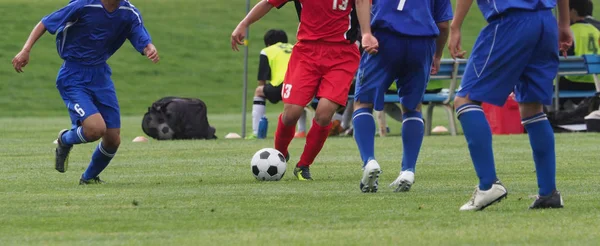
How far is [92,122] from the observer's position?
415 inches

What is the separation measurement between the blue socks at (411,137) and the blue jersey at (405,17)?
72 cm

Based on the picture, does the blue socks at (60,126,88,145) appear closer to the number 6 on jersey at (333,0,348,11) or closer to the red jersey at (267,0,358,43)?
the red jersey at (267,0,358,43)

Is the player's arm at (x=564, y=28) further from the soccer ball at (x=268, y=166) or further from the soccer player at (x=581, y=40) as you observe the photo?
the soccer player at (x=581, y=40)

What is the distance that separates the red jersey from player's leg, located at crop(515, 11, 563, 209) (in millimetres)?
2808

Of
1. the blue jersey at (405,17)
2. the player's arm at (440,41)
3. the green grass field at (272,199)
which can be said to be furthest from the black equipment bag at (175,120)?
the blue jersey at (405,17)

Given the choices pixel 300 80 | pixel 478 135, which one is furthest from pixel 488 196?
pixel 300 80

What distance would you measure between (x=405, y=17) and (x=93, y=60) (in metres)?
2.77

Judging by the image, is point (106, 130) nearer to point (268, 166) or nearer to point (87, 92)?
point (87, 92)

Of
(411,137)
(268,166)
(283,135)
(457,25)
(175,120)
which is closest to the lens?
(457,25)

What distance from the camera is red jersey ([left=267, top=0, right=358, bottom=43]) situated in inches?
412

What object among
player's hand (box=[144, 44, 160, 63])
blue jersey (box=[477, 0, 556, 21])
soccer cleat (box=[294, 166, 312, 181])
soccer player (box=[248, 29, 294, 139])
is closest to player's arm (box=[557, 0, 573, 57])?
blue jersey (box=[477, 0, 556, 21])

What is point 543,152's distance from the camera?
7.82 meters

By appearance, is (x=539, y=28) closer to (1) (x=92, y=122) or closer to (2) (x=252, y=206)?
(2) (x=252, y=206)

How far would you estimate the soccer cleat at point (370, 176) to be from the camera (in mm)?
9031
